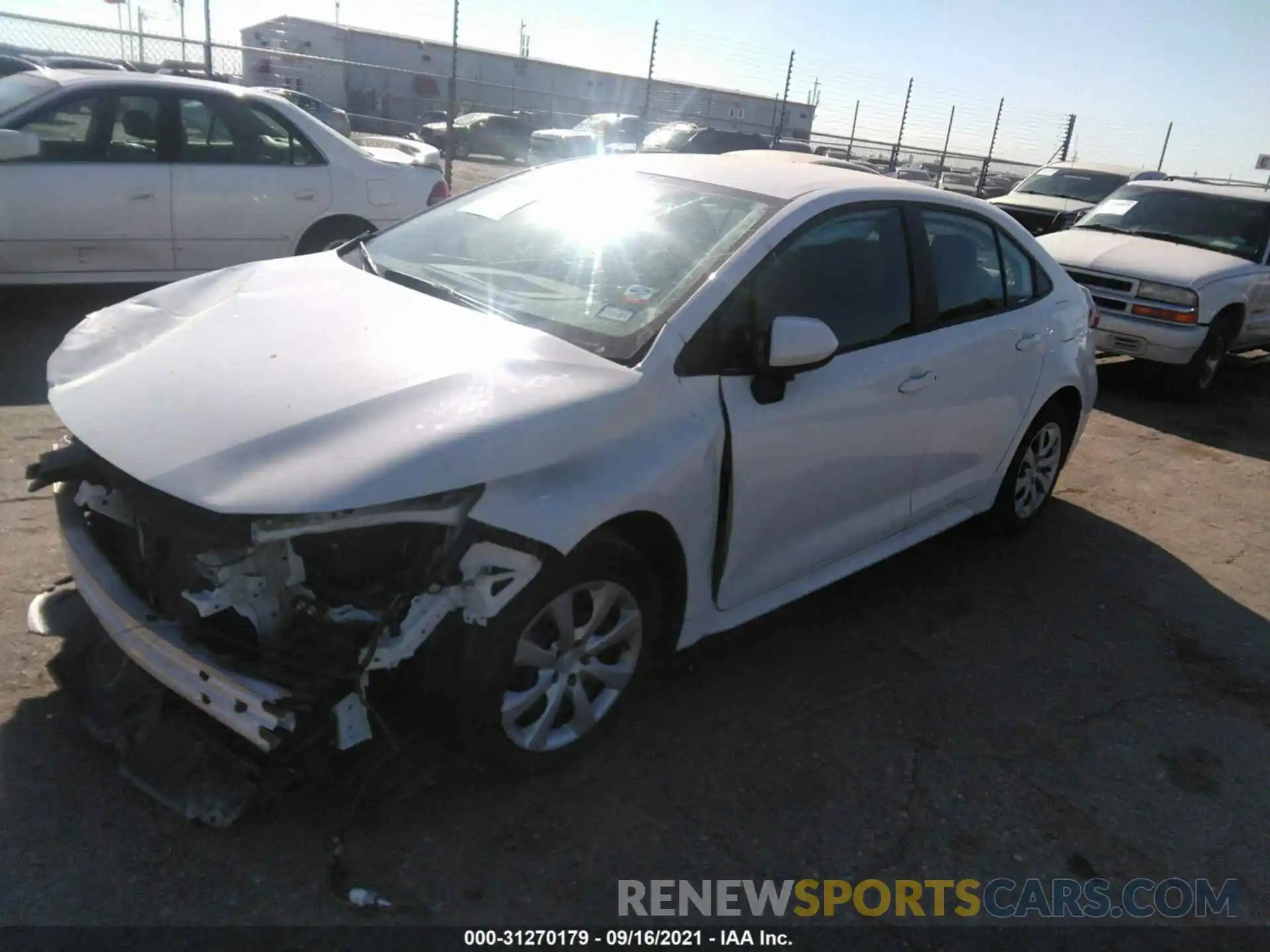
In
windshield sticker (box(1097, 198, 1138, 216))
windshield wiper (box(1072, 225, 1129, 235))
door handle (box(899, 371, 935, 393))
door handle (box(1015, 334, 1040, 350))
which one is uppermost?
windshield sticker (box(1097, 198, 1138, 216))

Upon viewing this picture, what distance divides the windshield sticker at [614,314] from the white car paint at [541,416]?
0.16m

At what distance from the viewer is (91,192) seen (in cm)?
641

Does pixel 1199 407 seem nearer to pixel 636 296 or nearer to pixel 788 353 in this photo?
pixel 788 353

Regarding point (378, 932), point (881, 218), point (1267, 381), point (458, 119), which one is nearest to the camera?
point (378, 932)

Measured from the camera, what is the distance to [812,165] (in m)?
4.19

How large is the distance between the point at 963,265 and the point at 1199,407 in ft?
18.1

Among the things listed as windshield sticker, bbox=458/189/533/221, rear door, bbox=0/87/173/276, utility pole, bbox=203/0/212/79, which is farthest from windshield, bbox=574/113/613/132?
windshield sticker, bbox=458/189/533/221

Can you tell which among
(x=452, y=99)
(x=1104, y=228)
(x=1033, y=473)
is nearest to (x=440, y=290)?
(x=1033, y=473)

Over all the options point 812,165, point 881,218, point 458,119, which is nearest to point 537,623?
point 881,218

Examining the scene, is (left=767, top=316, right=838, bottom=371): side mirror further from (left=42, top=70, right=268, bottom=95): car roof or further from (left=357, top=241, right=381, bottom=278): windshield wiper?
(left=42, top=70, right=268, bottom=95): car roof

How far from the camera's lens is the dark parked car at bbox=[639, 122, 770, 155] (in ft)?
67.8

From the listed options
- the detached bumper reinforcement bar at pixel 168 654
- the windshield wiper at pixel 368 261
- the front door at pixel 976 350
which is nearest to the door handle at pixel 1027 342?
the front door at pixel 976 350

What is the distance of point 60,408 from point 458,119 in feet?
103

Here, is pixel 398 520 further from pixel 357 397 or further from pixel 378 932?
pixel 378 932
